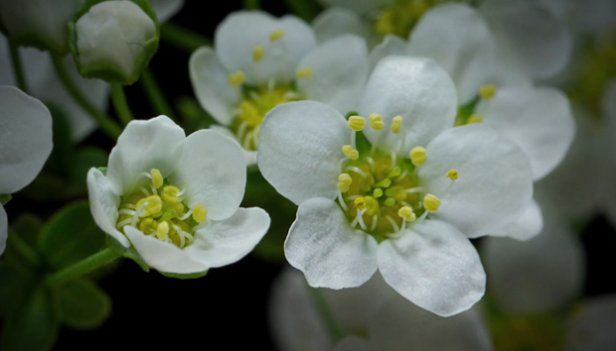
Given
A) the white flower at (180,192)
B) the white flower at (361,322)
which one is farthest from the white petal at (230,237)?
the white flower at (361,322)

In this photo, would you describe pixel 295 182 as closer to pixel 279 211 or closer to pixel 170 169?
pixel 170 169

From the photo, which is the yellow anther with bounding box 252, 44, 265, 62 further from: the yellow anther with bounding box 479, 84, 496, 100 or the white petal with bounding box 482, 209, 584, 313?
the white petal with bounding box 482, 209, 584, 313

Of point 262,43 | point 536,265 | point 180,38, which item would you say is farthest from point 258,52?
point 536,265

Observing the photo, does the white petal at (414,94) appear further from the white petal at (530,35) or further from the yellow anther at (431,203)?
the white petal at (530,35)

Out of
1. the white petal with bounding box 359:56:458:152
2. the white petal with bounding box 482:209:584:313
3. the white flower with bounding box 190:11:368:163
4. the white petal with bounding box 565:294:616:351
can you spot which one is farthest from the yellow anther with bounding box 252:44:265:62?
the white petal with bounding box 565:294:616:351

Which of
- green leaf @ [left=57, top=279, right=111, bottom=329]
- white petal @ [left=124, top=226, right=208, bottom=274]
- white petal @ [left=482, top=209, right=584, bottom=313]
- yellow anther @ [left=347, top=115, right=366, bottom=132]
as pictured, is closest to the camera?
white petal @ [left=124, top=226, right=208, bottom=274]

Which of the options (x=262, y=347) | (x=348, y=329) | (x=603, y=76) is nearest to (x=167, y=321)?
(x=262, y=347)
